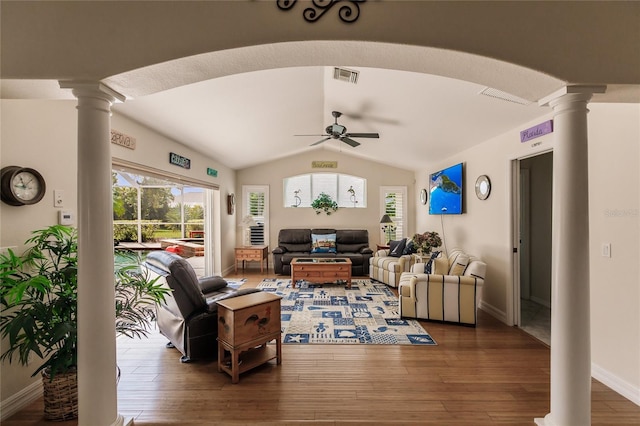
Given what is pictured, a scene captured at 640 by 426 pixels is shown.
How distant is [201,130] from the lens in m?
4.20

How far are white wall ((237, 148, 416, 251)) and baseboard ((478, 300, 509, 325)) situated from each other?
11.0 ft

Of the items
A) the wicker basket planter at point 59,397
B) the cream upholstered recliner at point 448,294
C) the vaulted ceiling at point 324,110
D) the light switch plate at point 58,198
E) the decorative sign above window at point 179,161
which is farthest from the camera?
the decorative sign above window at point 179,161

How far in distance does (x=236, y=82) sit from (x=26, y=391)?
3164 mm

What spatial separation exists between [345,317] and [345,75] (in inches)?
118

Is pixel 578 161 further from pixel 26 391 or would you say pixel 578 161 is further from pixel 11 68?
pixel 26 391

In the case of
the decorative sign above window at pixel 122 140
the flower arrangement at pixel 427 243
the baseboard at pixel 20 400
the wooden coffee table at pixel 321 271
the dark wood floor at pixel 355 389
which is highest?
the decorative sign above window at pixel 122 140

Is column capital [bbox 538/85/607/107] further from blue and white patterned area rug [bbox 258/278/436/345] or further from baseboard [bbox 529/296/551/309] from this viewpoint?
baseboard [bbox 529/296/551/309]

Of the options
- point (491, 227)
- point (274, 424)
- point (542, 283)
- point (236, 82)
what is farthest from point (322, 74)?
point (542, 283)

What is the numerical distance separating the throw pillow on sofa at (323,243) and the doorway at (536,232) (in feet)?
12.1

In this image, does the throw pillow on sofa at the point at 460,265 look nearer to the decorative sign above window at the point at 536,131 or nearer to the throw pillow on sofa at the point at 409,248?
the decorative sign above window at the point at 536,131

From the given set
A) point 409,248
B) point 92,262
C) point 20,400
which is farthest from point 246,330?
point 409,248

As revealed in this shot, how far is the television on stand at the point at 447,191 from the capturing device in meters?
4.78

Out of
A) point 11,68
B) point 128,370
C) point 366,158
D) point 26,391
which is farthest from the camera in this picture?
point 366,158

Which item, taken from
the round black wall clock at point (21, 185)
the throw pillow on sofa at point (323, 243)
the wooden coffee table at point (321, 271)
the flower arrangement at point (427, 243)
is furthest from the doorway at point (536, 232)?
the round black wall clock at point (21, 185)
